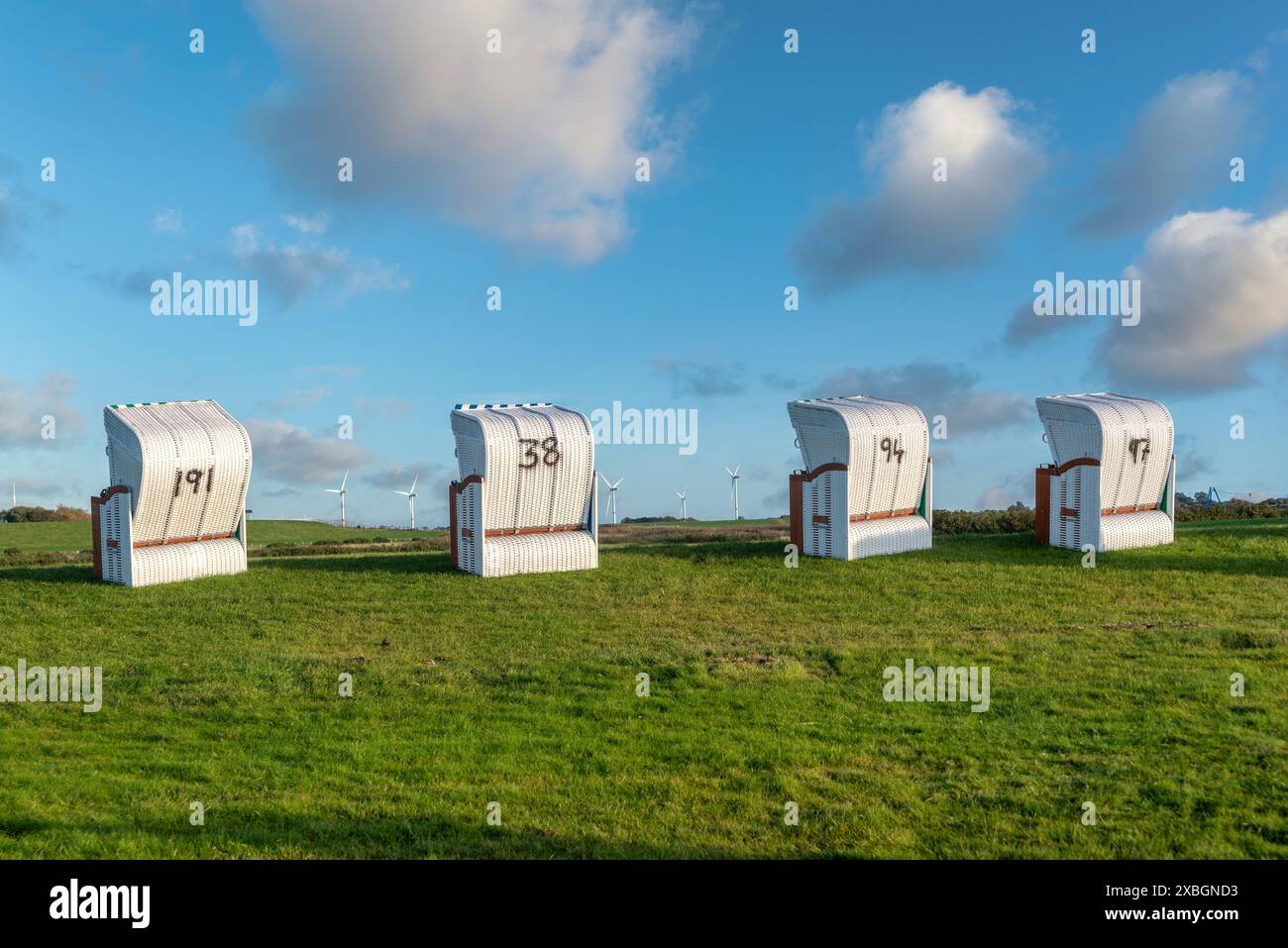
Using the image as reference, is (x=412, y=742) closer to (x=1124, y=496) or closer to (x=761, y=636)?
(x=761, y=636)

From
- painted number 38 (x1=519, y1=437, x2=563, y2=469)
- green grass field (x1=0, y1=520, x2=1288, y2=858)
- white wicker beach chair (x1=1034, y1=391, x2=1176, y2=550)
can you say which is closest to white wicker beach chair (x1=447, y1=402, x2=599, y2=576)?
painted number 38 (x1=519, y1=437, x2=563, y2=469)

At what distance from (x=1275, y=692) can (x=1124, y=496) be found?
45.3 feet

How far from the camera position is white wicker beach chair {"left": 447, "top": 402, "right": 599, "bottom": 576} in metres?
21.1

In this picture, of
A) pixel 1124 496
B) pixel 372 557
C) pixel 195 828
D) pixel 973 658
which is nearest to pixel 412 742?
pixel 195 828

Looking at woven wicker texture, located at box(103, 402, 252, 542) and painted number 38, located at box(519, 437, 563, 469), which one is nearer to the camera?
woven wicker texture, located at box(103, 402, 252, 542)

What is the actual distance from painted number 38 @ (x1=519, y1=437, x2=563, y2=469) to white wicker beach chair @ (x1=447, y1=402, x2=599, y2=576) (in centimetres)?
2

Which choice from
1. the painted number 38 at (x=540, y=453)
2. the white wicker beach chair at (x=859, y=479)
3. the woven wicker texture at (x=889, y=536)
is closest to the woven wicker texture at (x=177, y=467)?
the painted number 38 at (x=540, y=453)

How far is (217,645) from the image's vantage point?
1518 cm

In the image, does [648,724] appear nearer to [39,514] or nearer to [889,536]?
[889,536]

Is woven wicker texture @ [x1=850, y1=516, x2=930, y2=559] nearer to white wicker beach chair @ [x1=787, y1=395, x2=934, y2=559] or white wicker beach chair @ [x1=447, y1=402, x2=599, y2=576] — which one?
white wicker beach chair @ [x1=787, y1=395, x2=934, y2=559]

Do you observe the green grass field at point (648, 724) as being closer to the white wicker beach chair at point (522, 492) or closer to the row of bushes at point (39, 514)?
the white wicker beach chair at point (522, 492)

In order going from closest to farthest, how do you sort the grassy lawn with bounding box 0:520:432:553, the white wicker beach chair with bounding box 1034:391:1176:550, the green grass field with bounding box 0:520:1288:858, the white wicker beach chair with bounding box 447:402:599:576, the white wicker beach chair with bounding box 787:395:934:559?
the green grass field with bounding box 0:520:1288:858, the white wicker beach chair with bounding box 447:402:599:576, the white wicker beach chair with bounding box 787:395:934:559, the white wicker beach chair with bounding box 1034:391:1176:550, the grassy lawn with bounding box 0:520:432:553

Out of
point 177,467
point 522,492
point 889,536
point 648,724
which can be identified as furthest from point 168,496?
point 889,536
